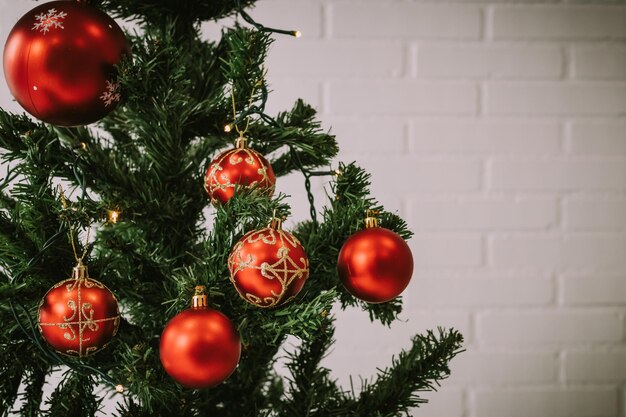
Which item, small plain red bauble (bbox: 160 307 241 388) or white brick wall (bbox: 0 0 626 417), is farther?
white brick wall (bbox: 0 0 626 417)

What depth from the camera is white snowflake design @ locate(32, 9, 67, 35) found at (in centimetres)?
43

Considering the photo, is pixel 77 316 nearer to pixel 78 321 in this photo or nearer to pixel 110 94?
pixel 78 321

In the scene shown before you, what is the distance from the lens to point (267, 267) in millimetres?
410

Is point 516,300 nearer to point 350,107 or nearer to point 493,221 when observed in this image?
point 493,221

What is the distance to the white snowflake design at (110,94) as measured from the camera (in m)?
0.45

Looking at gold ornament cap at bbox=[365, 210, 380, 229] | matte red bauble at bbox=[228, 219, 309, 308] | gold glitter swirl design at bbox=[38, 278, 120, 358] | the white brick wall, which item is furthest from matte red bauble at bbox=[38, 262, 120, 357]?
the white brick wall

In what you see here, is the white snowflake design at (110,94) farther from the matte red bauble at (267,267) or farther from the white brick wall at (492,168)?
the white brick wall at (492,168)

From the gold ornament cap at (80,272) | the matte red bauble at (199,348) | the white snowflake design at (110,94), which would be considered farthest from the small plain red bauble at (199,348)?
the white snowflake design at (110,94)

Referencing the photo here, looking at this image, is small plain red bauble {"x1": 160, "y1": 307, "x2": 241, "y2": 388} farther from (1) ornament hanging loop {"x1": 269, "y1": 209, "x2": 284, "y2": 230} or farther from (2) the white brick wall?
(2) the white brick wall

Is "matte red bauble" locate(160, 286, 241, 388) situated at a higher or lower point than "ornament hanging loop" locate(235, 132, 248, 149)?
lower

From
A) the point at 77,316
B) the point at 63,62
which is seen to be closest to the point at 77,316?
the point at 77,316

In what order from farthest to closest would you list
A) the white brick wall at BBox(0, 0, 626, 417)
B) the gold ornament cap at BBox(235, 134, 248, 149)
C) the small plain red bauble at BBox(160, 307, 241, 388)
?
the white brick wall at BBox(0, 0, 626, 417), the gold ornament cap at BBox(235, 134, 248, 149), the small plain red bauble at BBox(160, 307, 241, 388)

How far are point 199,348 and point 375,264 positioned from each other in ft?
0.56

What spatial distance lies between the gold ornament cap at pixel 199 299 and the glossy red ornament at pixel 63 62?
0.18m
